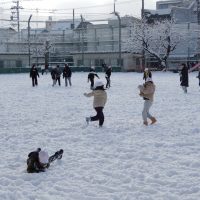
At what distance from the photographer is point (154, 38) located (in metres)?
58.3

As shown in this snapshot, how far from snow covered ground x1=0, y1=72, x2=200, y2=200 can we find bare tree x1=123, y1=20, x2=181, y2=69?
44.8m

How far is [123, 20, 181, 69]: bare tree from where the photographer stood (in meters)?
57.5

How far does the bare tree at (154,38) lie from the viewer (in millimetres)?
57500

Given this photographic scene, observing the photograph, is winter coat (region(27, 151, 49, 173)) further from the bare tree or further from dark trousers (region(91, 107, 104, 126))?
the bare tree

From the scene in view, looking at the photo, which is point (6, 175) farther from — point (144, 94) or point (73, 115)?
point (73, 115)

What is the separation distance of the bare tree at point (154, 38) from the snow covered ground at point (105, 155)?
44793 millimetres

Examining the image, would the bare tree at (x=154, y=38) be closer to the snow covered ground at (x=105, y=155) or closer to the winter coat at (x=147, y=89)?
the snow covered ground at (x=105, y=155)

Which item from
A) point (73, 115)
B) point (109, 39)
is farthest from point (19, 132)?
point (109, 39)

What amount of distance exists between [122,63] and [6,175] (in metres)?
51.1

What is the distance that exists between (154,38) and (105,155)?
52.3 metres

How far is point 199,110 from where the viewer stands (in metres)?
13.8

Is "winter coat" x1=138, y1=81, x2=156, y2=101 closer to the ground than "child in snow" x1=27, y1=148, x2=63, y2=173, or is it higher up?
higher up

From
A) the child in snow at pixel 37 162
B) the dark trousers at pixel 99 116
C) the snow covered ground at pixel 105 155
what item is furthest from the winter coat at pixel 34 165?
the dark trousers at pixel 99 116

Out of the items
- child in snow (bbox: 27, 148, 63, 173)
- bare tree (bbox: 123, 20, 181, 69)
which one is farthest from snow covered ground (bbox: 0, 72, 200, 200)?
bare tree (bbox: 123, 20, 181, 69)
